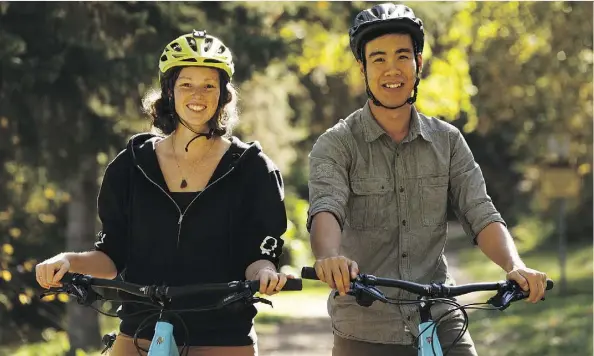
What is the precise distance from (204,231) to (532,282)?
1.24 meters

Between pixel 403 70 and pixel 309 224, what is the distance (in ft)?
2.36

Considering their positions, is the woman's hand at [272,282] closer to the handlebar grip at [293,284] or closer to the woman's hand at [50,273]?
the handlebar grip at [293,284]

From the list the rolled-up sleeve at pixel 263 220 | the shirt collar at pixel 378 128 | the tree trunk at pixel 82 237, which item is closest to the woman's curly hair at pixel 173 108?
the rolled-up sleeve at pixel 263 220

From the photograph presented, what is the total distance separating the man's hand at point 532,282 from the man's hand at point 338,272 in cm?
63

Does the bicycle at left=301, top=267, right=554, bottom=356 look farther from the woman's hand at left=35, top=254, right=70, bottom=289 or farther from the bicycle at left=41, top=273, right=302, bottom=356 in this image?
the woman's hand at left=35, top=254, right=70, bottom=289

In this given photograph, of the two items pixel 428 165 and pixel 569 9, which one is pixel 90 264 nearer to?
pixel 428 165

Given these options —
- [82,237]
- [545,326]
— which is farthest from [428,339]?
[545,326]

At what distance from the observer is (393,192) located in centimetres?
470

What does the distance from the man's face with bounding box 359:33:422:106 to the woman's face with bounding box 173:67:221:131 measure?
614 mm

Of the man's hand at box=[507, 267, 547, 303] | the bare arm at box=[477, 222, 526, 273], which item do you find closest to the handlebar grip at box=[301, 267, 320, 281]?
the man's hand at box=[507, 267, 547, 303]

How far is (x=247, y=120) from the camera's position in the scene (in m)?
18.1

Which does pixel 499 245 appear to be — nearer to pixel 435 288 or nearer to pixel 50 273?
pixel 435 288

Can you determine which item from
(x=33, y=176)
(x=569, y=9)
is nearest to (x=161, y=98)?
(x=33, y=176)

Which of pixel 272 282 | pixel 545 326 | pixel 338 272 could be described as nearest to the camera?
pixel 338 272
